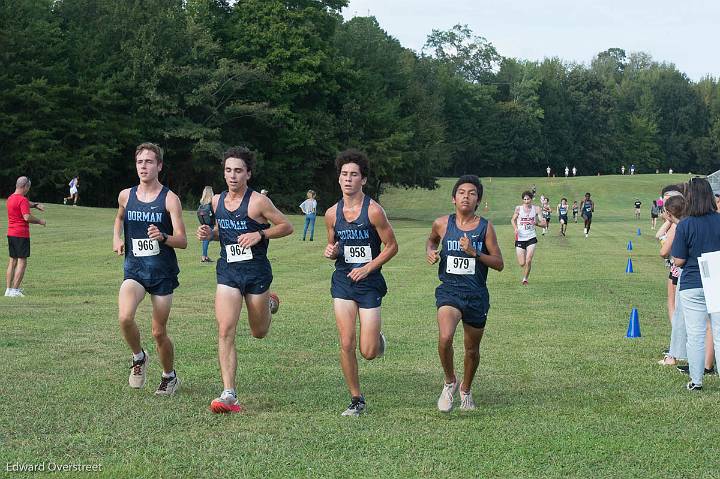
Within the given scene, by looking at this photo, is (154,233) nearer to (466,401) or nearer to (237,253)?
(237,253)

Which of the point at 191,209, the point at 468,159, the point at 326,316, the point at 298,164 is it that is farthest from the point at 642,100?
the point at 326,316

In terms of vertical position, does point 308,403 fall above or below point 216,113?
below

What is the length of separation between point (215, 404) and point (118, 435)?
974 millimetres

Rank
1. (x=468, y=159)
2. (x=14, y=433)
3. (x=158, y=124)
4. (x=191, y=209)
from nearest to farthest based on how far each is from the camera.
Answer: (x=14, y=433) → (x=191, y=209) → (x=158, y=124) → (x=468, y=159)

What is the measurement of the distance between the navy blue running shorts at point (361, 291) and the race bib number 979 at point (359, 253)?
0.15 meters

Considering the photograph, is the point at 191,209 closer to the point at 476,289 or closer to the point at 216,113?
the point at 216,113

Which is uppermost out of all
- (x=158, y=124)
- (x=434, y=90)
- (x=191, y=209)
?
(x=434, y=90)

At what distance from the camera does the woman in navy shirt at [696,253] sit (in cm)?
927

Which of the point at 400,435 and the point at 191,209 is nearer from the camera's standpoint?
the point at 400,435

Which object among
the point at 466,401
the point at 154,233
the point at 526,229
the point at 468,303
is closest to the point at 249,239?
the point at 154,233

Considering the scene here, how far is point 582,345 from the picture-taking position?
12281 millimetres

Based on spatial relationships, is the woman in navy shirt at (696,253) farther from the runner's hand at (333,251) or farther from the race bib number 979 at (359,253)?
the runner's hand at (333,251)

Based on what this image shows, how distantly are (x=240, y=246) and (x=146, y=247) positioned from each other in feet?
3.19

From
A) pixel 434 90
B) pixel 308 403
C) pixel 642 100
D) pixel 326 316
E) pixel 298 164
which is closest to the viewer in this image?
pixel 308 403
